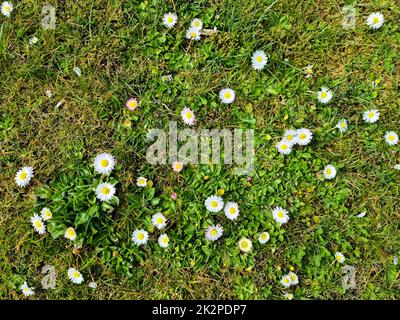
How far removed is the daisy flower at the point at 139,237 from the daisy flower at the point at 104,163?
0.42 meters

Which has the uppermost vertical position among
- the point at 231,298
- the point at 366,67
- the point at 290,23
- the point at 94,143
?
the point at 290,23

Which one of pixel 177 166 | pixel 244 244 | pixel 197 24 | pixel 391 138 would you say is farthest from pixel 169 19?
pixel 391 138

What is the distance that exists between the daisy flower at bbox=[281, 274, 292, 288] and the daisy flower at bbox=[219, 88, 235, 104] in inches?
45.8

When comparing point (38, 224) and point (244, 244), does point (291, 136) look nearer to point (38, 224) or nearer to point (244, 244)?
point (244, 244)

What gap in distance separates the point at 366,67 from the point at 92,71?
71.6 inches

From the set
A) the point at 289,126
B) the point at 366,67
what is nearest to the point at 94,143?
the point at 289,126

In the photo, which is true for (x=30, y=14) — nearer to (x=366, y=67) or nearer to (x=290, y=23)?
(x=290, y=23)

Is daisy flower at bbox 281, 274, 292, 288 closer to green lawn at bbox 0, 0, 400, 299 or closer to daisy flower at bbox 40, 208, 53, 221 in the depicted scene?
green lawn at bbox 0, 0, 400, 299

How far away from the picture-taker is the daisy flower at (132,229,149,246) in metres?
2.60

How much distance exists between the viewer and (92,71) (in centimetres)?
276

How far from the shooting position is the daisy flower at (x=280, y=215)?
2594mm

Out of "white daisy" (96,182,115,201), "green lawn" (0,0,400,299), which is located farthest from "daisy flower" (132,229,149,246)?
"white daisy" (96,182,115,201)

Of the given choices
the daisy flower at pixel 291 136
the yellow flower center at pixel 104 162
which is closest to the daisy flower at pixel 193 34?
the daisy flower at pixel 291 136

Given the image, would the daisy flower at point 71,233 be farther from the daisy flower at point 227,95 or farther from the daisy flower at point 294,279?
the daisy flower at point 294,279
